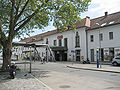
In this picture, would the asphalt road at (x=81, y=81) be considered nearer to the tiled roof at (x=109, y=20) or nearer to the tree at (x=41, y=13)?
the tree at (x=41, y=13)

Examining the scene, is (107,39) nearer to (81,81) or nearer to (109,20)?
(109,20)

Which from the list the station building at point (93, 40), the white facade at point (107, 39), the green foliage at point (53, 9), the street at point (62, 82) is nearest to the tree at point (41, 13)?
the green foliage at point (53, 9)

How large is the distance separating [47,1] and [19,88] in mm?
9368

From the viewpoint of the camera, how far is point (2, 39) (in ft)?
48.1

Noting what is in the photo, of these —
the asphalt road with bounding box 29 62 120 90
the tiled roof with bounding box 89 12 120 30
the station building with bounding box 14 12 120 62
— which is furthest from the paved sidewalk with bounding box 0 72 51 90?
the tiled roof with bounding box 89 12 120 30

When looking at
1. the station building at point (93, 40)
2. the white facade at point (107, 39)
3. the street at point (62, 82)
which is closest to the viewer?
Answer: the street at point (62, 82)

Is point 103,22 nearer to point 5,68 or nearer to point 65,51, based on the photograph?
point 65,51

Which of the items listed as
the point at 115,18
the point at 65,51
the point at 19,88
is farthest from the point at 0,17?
the point at 65,51

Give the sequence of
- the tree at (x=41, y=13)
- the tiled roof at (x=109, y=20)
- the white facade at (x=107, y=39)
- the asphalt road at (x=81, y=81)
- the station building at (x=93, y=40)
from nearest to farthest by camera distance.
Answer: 1. the asphalt road at (x=81, y=81)
2. the tree at (x=41, y=13)
3. the white facade at (x=107, y=39)
4. the station building at (x=93, y=40)
5. the tiled roof at (x=109, y=20)

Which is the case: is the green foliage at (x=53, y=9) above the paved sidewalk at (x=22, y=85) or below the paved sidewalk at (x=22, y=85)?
above

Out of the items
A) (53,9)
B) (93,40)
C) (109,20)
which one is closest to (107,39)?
(93,40)

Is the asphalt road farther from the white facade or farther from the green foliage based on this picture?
the white facade

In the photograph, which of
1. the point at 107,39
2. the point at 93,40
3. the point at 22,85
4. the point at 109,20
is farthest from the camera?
the point at 93,40

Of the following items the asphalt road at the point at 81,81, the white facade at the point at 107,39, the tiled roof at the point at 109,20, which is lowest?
the asphalt road at the point at 81,81
